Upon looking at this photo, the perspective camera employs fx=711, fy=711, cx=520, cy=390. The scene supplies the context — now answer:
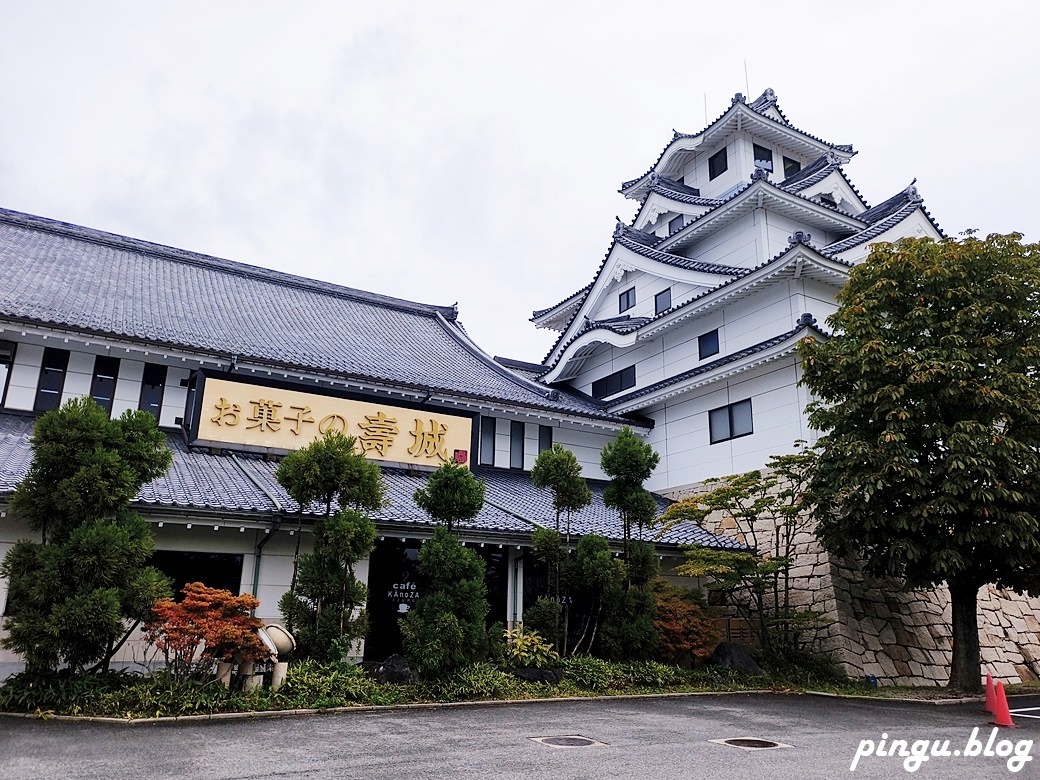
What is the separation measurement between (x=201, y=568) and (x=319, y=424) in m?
4.16

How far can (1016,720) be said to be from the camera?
9.91m

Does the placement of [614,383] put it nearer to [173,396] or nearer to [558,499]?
[558,499]

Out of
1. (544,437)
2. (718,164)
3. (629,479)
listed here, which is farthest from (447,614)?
(718,164)

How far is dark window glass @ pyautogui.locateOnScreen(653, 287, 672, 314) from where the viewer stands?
22312 mm

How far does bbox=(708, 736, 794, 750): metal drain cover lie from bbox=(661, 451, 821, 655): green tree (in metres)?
6.16

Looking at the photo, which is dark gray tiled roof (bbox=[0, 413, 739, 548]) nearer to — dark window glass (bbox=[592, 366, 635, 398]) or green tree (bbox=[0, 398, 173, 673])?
green tree (bbox=[0, 398, 173, 673])

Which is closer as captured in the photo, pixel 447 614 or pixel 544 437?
pixel 447 614

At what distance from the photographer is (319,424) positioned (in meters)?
15.2

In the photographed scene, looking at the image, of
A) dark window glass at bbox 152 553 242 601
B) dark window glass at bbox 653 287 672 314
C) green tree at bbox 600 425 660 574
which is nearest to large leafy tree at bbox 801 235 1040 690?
green tree at bbox 600 425 660 574

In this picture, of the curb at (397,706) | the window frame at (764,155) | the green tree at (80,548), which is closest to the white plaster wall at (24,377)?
the green tree at (80,548)

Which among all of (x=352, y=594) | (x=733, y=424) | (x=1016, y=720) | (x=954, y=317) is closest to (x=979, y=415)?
(x=954, y=317)

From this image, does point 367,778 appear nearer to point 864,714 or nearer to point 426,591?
point 426,591

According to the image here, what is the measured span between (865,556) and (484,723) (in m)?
8.75

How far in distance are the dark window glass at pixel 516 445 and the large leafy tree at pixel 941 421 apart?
7898mm
